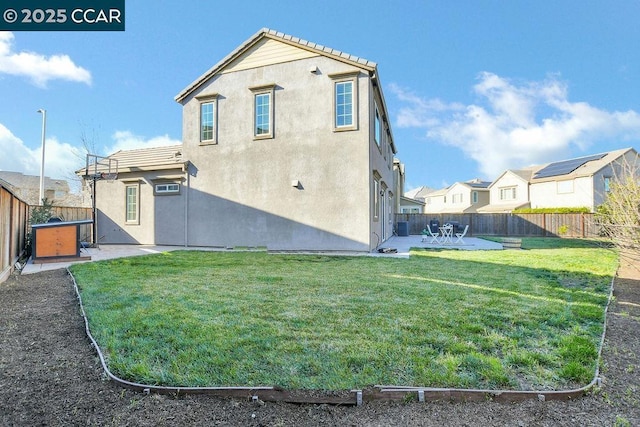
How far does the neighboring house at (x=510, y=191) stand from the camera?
111ft

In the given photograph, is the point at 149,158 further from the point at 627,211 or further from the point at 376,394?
the point at 627,211

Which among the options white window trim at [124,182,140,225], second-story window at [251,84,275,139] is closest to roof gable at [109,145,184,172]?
white window trim at [124,182,140,225]

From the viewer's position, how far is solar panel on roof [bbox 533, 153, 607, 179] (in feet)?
97.1

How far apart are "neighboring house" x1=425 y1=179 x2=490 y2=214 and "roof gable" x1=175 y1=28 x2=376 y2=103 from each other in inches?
1373

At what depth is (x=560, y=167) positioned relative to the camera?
3164cm

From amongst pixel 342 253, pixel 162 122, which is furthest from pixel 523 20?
pixel 162 122

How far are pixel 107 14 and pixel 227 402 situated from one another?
27.1 ft

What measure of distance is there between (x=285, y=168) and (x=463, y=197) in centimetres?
3647

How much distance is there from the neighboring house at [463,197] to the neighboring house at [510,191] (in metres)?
2.28

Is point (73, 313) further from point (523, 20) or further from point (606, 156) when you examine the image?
point (606, 156)

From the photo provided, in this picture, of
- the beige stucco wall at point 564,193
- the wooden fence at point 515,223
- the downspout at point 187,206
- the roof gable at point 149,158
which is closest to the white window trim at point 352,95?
the downspout at point 187,206

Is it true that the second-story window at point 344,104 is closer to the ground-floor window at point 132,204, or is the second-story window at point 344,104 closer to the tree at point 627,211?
the tree at point 627,211

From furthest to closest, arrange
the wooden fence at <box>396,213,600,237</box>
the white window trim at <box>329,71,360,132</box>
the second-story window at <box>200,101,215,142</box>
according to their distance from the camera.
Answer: the wooden fence at <box>396,213,600,237</box>
the second-story window at <box>200,101,215,142</box>
the white window trim at <box>329,71,360,132</box>

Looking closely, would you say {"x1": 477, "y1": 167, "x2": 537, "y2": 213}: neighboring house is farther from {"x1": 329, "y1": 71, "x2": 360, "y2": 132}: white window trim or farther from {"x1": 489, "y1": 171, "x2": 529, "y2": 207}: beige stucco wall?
{"x1": 329, "y1": 71, "x2": 360, "y2": 132}: white window trim
